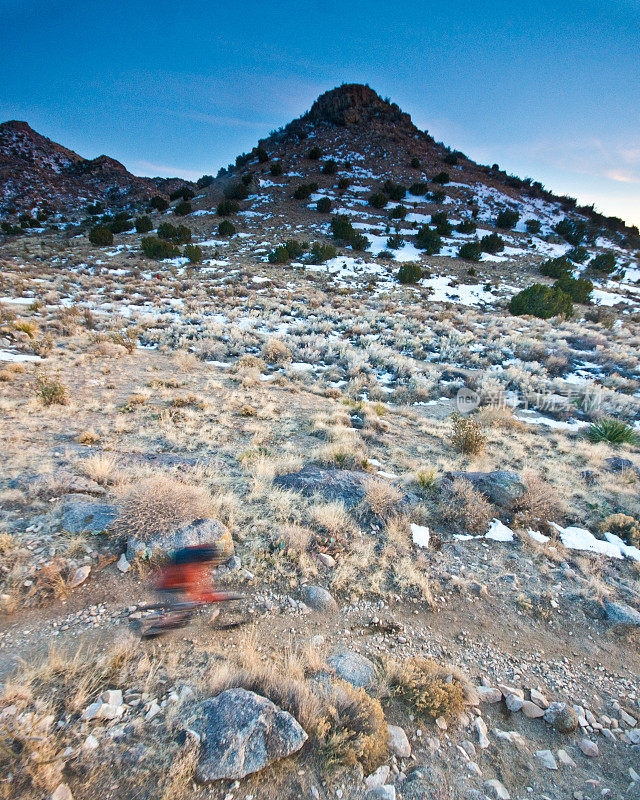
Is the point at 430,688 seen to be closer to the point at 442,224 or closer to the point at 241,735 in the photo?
the point at 241,735

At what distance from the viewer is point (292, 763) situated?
2135 mm

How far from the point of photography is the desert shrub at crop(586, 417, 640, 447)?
8305mm

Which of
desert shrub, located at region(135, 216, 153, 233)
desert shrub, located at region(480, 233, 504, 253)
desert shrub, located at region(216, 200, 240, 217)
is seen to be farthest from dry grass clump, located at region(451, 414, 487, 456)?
desert shrub, located at region(216, 200, 240, 217)

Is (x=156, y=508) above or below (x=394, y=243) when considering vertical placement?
below

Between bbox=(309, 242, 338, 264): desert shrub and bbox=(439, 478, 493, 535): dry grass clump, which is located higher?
bbox=(309, 242, 338, 264): desert shrub

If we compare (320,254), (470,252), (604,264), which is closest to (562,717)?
(320,254)

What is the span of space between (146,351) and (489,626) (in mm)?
12057

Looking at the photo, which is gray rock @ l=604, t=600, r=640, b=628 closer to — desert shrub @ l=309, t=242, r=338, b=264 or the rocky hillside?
desert shrub @ l=309, t=242, r=338, b=264

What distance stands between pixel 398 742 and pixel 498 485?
156 inches

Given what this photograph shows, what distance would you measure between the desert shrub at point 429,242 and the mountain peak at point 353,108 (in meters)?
35.4

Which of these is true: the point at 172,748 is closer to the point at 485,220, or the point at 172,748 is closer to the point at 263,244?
the point at 263,244

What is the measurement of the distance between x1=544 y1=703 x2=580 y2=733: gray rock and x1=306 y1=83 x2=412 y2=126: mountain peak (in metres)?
67.6

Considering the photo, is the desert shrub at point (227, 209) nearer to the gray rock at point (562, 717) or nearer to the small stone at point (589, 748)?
the gray rock at point (562, 717)

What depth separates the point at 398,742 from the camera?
239 centimetres
